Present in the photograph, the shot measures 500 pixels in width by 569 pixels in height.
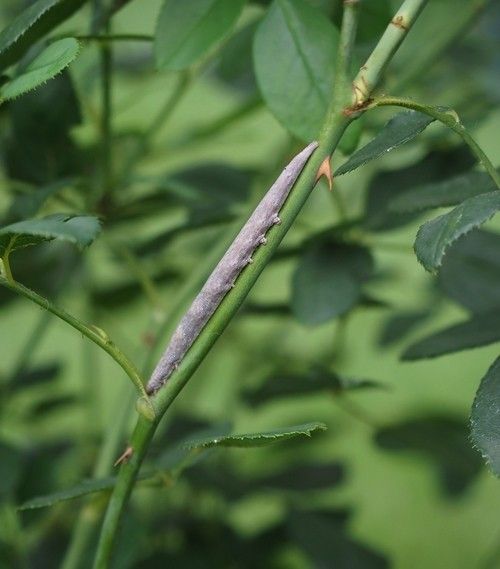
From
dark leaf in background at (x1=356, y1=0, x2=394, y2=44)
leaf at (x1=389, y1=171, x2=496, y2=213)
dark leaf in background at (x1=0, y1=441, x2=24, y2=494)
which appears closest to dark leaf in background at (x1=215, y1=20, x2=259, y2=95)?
dark leaf in background at (x1=356, y1=0, x2=394, y2=44)

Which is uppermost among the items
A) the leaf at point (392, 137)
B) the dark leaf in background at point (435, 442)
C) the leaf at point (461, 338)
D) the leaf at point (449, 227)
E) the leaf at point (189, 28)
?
the leaf at point (189, 28)

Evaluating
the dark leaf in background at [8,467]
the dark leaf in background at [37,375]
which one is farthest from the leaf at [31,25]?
the dark leaf in background at [37,375]

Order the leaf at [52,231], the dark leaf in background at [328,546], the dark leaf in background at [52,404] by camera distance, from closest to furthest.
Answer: the leaf at [52,231] → the dark leaf in background at [328,546] → the dark leaf in background at [52,404]

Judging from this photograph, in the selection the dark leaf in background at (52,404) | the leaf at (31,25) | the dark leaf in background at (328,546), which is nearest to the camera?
the leaf at (31,25)

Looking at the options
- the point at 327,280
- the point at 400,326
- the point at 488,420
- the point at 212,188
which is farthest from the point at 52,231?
the point at 400,326

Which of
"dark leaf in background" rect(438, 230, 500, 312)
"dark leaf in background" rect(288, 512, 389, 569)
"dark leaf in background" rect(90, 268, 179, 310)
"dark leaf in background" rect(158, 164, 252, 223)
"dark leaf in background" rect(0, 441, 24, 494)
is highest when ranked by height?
"dark leaf in background" rect(158, 164, 252, 223)

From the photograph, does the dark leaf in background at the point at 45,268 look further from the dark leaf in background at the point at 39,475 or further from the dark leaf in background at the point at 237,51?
the dark leaf in background at the point at 237,51

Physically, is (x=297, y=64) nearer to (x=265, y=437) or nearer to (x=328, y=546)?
(x=265, y=437)

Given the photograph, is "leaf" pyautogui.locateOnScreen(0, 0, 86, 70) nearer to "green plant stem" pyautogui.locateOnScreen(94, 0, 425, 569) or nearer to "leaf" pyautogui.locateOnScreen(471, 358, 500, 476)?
"green plant stem" pyautogui.locateOnScreen(94, 0, 425, 569)
